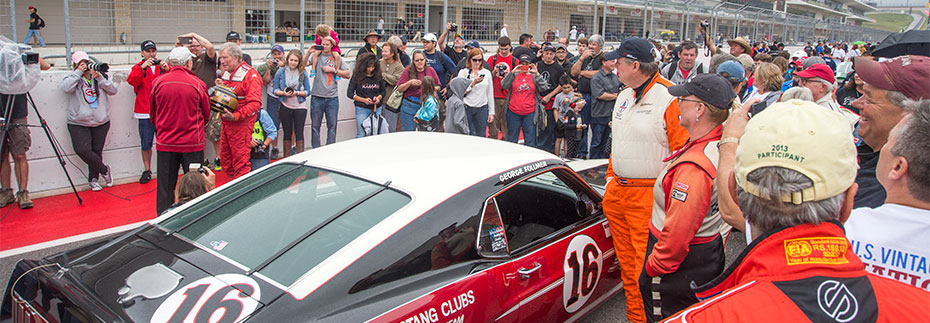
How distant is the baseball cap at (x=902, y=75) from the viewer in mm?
2713

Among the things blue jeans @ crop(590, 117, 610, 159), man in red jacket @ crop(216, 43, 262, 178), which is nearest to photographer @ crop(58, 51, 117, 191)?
man in red jacket @ crop(216, 43, 262, 178)

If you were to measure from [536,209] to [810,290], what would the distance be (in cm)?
236

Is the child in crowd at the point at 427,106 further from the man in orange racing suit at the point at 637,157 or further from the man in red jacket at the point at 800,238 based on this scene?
the man in red jacket at the point at 800,238

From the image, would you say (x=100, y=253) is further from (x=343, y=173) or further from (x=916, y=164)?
(x=916, y=164)

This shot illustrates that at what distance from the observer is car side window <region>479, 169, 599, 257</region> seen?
2.94 m

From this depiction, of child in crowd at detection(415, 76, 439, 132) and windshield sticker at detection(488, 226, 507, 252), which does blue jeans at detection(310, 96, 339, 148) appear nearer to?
child in crowd at detection(415, 76, 439, 132)

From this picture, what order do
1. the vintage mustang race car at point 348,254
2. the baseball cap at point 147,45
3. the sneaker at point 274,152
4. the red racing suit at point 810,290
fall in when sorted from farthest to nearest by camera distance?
the sneaker at point 274,152 < the baseball cap at point 147,45 < the vintage mustang race car at point 348,254 < the red racing suit at point 810,290

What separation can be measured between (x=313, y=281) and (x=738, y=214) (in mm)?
1671

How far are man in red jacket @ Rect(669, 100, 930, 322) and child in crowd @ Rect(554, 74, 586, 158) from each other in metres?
6.81

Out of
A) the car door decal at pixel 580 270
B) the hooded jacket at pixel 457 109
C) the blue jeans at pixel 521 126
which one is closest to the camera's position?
the car door decal at pixel 580 270

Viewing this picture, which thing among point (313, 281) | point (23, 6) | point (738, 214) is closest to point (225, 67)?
point (23, 6)

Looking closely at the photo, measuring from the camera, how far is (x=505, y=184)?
9.87 ft

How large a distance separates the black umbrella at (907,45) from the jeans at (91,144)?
301 inches

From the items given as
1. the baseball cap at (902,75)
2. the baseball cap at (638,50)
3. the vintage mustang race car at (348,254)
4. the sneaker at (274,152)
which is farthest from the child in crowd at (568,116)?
the baseball cap at (902,75)
